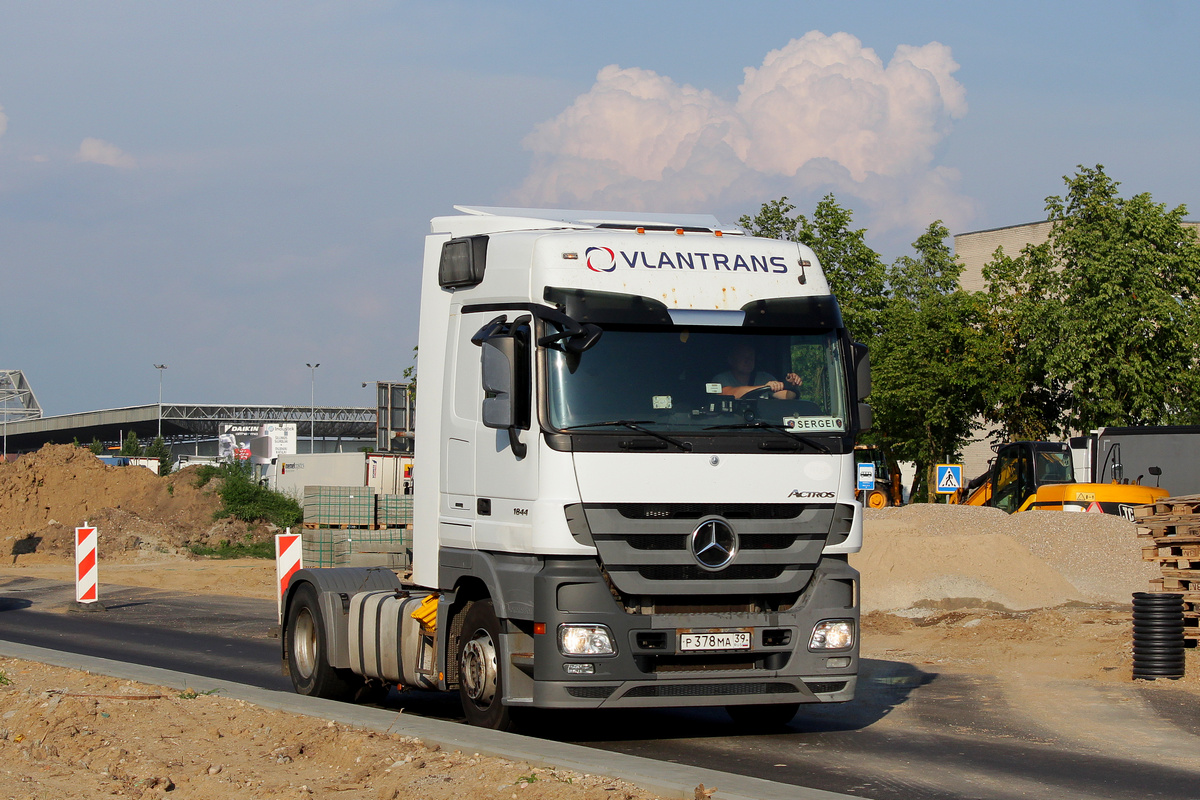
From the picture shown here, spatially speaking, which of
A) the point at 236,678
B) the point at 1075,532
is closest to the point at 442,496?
the point at 236,678

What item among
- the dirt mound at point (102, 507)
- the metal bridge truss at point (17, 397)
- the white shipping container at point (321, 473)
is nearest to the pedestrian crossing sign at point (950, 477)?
the white shipping container at point (321, 473)

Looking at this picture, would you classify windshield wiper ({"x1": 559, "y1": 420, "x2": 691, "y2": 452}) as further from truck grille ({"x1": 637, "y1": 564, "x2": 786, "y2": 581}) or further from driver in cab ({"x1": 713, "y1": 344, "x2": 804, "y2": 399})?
truck grille ({"x1": 637, "y1": 564, "x2": 786, "y2": 581})

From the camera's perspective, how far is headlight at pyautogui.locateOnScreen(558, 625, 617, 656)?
821 centimetres

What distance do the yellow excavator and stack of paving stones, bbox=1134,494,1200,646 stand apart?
14917mm

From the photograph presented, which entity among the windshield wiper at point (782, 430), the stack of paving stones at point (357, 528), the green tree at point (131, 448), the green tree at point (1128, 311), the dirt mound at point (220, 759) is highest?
the green tree at point (1128, 311)

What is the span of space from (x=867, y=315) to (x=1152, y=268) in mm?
12638

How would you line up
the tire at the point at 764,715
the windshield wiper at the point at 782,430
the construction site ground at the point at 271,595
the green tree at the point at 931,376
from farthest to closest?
the green tree at the point at 931,376, the tire at the point at 764,715, the windshield wiper at the point at 782,430, the construction site ground at the point at 271,595

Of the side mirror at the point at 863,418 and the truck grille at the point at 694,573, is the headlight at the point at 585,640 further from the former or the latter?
the side mirror at the point at 863,418

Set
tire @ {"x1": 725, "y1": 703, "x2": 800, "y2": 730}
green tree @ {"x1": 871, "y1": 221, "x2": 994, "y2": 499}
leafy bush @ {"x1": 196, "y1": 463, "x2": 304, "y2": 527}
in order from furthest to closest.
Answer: green tree @ {"x1": 871, "y1": 221, "x2": 994, "y2": 499}, leafy bush @ {"x1": 196, "y1": 463, "x2": 304, "y2": 527}, tire @ {"x1": 725, "y1": 703, "x2": 800, "y2": 730}

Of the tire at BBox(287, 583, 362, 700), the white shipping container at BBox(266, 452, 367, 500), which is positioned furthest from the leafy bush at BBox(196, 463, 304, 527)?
the tire at BBox(287, 583, 362, 700)

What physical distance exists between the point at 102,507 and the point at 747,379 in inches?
1520

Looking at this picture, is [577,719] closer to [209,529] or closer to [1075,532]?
[1075,532]

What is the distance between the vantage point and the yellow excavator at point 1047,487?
29234mm

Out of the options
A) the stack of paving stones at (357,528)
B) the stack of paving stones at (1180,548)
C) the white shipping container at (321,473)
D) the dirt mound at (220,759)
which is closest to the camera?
the dirt mound at (220,759)
